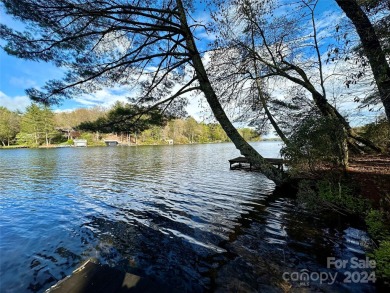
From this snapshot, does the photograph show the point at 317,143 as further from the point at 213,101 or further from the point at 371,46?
the point at 213,101

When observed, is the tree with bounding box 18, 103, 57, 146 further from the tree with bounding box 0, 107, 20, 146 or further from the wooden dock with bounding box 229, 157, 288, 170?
the wooden dock with bounding box 229, 157, 288, 170

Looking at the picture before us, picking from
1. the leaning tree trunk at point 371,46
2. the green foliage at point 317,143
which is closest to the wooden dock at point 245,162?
the green foliage at point 317,143

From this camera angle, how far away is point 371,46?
434 cm

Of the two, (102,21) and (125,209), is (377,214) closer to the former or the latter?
(125,209)

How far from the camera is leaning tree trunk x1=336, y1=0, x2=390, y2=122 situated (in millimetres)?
4066

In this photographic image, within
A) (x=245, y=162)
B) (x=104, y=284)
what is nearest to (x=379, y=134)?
(x=245, y=162)

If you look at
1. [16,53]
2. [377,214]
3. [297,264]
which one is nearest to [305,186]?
[377,214]

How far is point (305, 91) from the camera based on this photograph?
35.7 ft

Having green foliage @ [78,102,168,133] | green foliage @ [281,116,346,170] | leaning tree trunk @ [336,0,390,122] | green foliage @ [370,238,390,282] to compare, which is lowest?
green foliage @ [370,238,390,282]

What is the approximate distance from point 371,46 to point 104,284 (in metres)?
6.32

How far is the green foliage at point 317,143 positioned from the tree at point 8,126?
78596 millimetres

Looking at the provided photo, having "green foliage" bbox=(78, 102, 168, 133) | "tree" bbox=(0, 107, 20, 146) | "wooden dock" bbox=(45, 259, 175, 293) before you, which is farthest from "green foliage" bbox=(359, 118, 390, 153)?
"tree" bbox=(0, 107, 20, 146)

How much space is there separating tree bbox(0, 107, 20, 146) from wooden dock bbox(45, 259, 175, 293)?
257ft

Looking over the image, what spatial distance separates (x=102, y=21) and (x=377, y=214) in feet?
29.0
